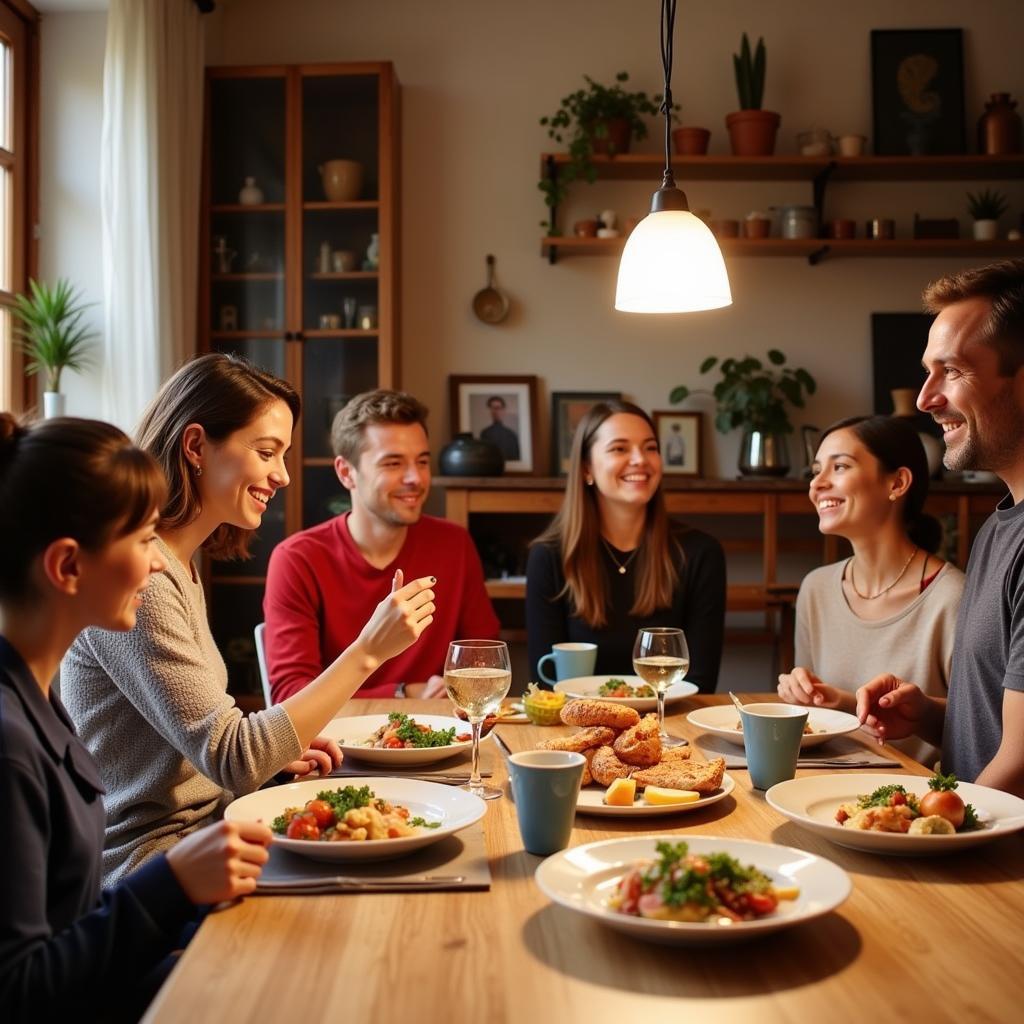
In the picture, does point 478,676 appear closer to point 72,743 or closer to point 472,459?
point 72,743

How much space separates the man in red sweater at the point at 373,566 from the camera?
254 centimetres

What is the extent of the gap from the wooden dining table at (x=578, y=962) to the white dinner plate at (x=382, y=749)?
44 centimetres

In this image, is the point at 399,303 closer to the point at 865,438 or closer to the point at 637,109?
the point at 637,109

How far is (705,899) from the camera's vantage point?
993mm

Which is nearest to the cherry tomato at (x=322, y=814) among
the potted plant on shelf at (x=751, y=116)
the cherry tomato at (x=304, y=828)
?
the cherry tomato at (x=304, y=828)

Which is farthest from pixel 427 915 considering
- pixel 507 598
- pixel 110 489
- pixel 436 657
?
pixel 507 598

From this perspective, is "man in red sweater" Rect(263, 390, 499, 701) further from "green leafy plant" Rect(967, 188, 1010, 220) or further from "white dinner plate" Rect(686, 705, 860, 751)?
"green leafy plant" Rect(967, 188, 1010, 220)

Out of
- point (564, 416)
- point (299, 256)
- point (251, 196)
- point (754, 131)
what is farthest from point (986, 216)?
point (251, 196)

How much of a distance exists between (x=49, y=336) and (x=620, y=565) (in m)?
1.85

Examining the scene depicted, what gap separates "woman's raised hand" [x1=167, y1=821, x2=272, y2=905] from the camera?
1.10 metres

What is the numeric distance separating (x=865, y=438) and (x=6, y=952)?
2037mm

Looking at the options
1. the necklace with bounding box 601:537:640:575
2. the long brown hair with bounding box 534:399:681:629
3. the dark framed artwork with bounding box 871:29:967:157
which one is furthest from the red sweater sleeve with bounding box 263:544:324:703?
the dark framed artwork with bounding box 871:29:967:157

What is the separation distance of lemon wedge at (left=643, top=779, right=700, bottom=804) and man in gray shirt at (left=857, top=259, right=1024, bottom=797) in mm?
538

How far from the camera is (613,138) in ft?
A: 14.2
